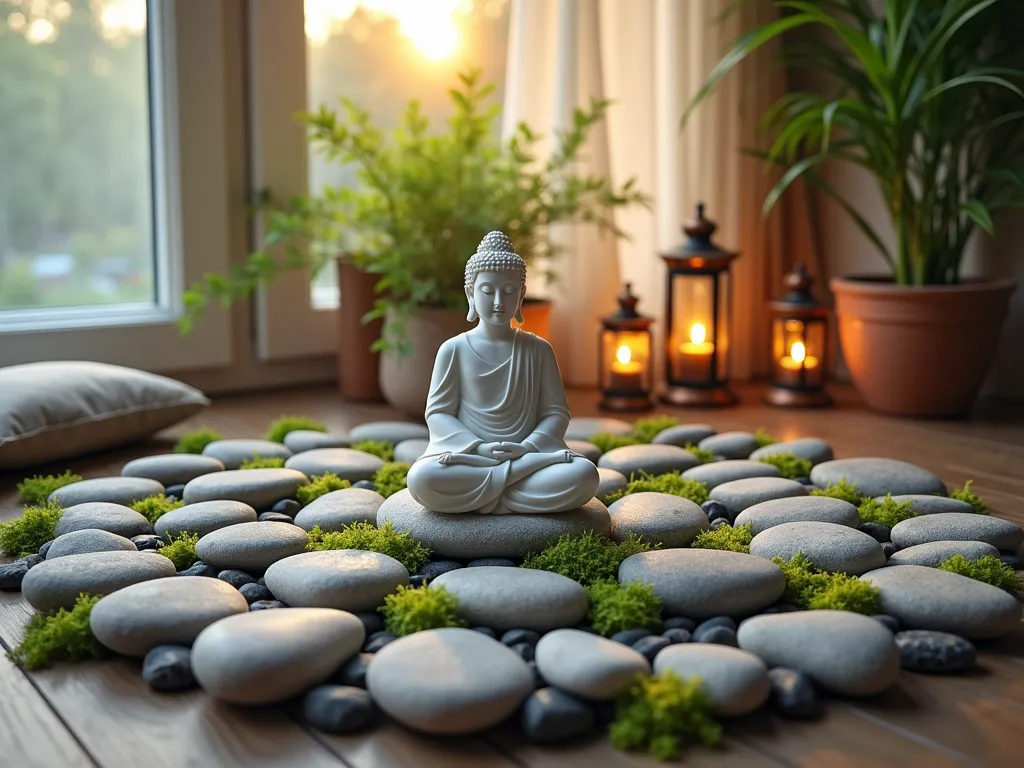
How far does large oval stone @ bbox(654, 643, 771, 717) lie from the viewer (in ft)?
3.93

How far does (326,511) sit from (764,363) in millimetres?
1973

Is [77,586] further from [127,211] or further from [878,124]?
[878,124]

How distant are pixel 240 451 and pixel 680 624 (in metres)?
1.11

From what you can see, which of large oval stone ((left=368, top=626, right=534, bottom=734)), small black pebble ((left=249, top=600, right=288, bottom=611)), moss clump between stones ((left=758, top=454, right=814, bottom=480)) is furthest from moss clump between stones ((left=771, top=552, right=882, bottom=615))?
small black pebble ((left=249, top=600, right=288, bottom=611))

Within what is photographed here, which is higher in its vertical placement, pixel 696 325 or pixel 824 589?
pixel 696 325

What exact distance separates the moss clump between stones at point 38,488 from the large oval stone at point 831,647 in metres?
1.28

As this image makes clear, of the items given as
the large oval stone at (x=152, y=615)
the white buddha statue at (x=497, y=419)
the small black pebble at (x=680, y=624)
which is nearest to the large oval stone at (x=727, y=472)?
the white buddha statue at (x=497, y=419)

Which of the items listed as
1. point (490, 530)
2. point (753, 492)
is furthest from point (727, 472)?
point (490, 530)

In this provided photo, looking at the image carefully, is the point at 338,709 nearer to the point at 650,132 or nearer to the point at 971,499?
the point at 971,499

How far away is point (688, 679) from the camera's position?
48.0 inches

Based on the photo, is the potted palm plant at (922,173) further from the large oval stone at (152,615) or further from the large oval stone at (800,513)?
the large oval stone at (152,615)

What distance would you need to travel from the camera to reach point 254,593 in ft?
4.95

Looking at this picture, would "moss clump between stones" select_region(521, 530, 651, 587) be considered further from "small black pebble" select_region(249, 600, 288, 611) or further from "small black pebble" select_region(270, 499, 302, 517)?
"small black pebble" select_region(270, 499, 302, 517)

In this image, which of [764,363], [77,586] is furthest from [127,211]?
[764,363]
